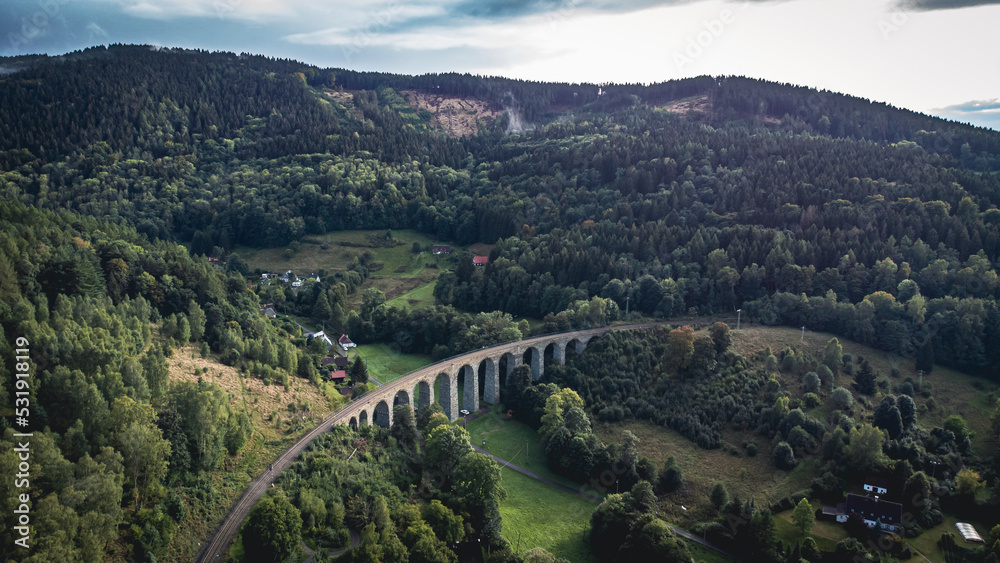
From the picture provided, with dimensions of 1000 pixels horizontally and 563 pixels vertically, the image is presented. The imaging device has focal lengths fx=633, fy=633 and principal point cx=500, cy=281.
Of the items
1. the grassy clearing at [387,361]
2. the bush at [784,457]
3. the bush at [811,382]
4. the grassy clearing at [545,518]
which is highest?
the bush at [811,382]

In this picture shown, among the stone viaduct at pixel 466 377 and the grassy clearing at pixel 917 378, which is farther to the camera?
the grassy clearing at pixel 917 378

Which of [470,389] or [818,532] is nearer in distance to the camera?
[818,532]

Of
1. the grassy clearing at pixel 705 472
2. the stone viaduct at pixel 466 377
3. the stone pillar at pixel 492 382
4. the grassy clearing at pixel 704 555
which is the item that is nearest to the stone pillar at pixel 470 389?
the stone viaduct at pixel 466 377

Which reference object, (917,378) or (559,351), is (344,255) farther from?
(917,378)

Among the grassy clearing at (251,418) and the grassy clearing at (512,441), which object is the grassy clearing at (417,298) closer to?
the grassy clearing at (512,441)

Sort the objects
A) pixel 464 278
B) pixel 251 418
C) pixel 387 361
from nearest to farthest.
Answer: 1. pixel 251 418
2. pixel 387 361
3. pixel 464 278

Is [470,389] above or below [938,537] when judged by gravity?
above


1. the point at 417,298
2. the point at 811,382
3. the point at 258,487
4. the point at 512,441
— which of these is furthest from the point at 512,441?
the point at 417,298
